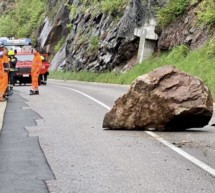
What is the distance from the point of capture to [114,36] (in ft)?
126

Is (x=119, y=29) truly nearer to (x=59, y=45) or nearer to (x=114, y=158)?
(x=59, y=45)

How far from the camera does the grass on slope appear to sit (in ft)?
80.9

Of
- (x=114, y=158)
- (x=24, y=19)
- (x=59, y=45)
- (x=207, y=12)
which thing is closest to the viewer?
(x=114, y=158)

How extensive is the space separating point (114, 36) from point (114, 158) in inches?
1192

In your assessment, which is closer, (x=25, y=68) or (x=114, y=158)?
(x=114, y=158)

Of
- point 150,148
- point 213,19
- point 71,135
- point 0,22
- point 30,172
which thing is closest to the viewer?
point 30,172

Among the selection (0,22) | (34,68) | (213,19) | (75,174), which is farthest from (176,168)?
(0,22)

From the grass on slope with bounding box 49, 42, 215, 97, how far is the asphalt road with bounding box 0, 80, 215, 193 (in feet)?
30.9

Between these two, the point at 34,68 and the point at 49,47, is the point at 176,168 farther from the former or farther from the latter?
the point at 49,47

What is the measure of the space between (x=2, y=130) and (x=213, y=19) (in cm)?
1911

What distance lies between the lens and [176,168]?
7.84m

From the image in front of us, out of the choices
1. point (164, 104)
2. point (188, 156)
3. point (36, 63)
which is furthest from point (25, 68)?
point (188, 156)

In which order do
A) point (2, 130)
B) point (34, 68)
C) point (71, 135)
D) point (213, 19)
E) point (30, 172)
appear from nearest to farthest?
1. point (30, 172)
2. point (71, 135)
3. point (2, 130)
4. point (34, 68)
5. point (213, 19)

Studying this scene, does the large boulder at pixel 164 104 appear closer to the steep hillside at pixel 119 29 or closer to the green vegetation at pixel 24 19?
the steep hillside at pixel 119 29
